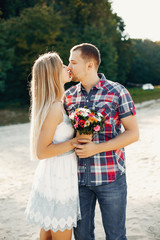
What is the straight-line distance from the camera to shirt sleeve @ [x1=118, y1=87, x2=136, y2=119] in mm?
2678

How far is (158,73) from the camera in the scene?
225ft

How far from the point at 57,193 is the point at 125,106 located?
985 millimetres

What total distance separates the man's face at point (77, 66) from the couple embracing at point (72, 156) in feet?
0.05

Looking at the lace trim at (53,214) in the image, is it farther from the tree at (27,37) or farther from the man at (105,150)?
the tree at (27,37)

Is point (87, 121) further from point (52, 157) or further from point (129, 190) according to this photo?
point (129, 190)

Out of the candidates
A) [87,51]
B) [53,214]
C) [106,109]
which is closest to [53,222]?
[53,214]

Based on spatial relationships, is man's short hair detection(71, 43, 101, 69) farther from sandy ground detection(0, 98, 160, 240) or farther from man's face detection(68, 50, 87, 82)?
sandy ground detection(0, 98, 160, 240)

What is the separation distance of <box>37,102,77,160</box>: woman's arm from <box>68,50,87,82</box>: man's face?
0.42 metres

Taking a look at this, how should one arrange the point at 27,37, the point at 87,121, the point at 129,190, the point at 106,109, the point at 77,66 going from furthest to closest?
1. the point at 27,37
2. the point at 129,190
3. the point at 77,66
4. the point at 106,109
5. the point at 87,121

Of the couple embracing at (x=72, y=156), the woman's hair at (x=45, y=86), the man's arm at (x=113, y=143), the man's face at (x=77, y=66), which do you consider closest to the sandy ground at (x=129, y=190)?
the couple embracing at (x=72, y=156)

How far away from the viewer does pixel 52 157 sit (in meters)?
2.71

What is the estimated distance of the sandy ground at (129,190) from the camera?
4.45 m

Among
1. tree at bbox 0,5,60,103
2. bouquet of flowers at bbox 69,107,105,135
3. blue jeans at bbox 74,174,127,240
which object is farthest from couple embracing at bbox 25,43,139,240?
tree at bbox 0,5,60,103

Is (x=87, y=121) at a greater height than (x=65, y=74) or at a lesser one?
lesser
